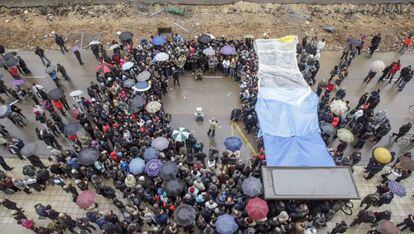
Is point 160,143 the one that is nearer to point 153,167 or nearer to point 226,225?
point 153,167

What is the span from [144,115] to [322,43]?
11.2 m

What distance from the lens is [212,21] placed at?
23188mm

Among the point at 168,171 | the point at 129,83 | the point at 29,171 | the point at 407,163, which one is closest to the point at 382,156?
the point at 407,163

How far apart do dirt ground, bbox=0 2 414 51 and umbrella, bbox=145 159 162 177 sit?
38.9 feet

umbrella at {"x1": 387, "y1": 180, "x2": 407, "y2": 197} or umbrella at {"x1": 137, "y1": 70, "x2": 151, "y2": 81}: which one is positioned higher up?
umbrella at {"x1": 137, "y1": 70, "x2": 151, "y2": 81}

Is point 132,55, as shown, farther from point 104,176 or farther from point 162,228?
point 162,228

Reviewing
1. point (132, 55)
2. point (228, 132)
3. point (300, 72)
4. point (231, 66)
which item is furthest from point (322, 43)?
point (132, 55)

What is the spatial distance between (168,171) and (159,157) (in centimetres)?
98

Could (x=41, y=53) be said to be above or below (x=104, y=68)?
below

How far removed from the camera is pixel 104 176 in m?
13.9

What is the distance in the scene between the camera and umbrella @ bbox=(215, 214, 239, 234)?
1110 centimetres

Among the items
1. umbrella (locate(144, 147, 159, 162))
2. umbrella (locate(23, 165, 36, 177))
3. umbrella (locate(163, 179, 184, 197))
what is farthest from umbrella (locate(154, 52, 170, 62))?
umbrella (locate(23, 165, 36, 177))

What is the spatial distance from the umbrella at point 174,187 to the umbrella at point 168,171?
0.24m

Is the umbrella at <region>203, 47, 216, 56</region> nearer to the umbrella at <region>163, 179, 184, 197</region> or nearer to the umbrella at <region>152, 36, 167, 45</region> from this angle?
the umbrella at <region>152, 36, 167, 45</region>
